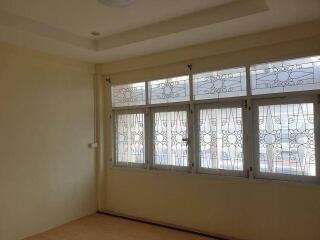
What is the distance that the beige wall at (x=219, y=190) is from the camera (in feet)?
10.3

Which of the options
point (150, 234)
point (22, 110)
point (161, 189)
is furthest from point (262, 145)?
point (22, 110)

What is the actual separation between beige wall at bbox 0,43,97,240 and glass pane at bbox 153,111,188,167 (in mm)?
1259

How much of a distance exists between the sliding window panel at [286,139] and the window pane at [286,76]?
16 centimetres

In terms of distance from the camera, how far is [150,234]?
12.5 feet

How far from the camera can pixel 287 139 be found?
3.22m

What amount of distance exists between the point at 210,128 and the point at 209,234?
4.75 feet

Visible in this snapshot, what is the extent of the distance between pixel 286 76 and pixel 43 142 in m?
3.40
